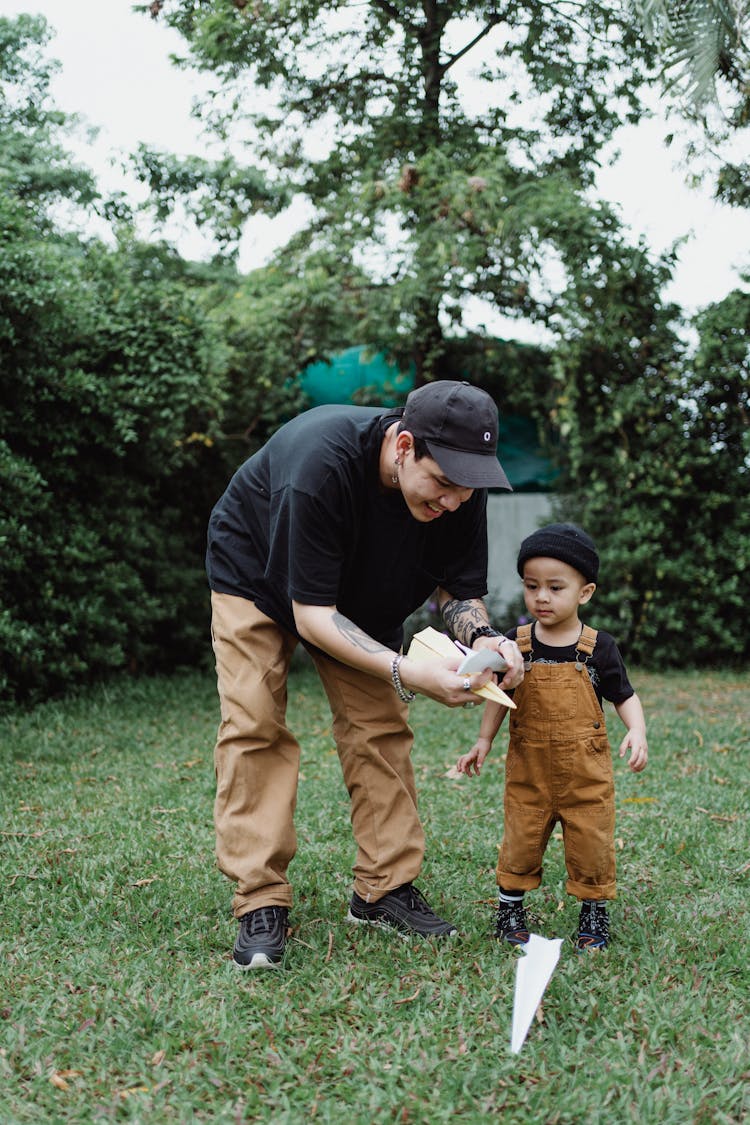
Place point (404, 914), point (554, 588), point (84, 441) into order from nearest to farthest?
point (554, 588) → point (404, 914) → point (84, 441)

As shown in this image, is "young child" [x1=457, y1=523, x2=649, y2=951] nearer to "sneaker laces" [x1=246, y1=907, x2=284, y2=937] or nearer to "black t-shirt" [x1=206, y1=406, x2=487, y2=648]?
"black t-shirt" [x1=206, y1=406, x2=487, y2=648]

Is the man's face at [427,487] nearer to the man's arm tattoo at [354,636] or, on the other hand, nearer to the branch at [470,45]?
the man's arm tattoo at [354,636]

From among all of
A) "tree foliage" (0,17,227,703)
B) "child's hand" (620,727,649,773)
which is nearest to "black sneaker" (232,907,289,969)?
"child's hand" (620,727,649,773)

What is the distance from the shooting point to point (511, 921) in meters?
3.11

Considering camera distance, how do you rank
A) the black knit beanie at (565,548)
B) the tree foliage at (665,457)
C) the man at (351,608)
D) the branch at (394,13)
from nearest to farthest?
the man at (351,608) < the black knit beanie at (565,548) < the tree foliage at (665,457) < the branch at (394,13)

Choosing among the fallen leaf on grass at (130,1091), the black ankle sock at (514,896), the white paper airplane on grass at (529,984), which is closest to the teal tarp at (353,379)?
the black ankle sock at (514,896)

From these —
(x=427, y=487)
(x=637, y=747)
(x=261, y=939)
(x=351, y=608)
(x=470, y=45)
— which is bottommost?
(x=261, y=939)

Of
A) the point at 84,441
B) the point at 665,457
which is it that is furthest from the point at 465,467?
the point at 665,457

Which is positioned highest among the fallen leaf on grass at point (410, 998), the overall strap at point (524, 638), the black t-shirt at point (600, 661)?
the overall strap at point (524, 638)

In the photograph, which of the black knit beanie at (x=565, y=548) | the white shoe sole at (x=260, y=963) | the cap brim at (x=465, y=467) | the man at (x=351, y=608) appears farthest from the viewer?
the black knit beanie at (x=565, y=548)

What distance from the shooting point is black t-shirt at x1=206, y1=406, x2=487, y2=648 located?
9.02 feet

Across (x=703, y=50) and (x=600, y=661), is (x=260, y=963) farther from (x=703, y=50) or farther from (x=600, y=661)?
(x=703, y=50)

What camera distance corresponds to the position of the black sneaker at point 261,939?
9.39ft

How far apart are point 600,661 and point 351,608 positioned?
0.74 meters
